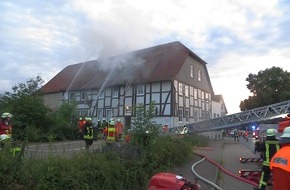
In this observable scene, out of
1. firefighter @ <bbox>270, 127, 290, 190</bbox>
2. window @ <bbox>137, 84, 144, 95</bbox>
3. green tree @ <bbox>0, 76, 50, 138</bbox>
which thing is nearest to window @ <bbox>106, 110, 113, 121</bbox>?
window @ <bbox>137, 84, 144, 95</bbox>

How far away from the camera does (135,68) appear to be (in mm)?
41906

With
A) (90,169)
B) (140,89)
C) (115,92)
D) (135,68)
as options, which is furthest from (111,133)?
(135,68)

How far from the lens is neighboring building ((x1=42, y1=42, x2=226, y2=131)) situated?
36.9m

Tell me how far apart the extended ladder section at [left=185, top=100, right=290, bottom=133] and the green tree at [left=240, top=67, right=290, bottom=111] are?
2288 cm

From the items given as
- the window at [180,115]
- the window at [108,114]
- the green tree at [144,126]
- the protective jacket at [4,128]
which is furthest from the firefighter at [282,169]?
the window at [108,114]

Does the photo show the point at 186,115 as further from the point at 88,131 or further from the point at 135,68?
the point at 88,131

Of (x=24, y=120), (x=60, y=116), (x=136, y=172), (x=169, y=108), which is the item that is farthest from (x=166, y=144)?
(x=169, y=108)

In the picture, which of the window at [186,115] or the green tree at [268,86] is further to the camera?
the green tree at [268,86]

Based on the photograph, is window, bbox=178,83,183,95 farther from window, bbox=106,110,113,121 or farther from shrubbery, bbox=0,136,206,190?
shrubbery, bbox=0,136,206,190

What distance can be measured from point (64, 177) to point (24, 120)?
18012mm

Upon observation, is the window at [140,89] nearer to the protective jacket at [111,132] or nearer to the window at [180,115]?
the window at [180,115]

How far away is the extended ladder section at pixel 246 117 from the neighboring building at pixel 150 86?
17.5ft

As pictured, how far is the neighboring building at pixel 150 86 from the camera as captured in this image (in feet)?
121

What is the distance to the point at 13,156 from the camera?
21.6 ft
